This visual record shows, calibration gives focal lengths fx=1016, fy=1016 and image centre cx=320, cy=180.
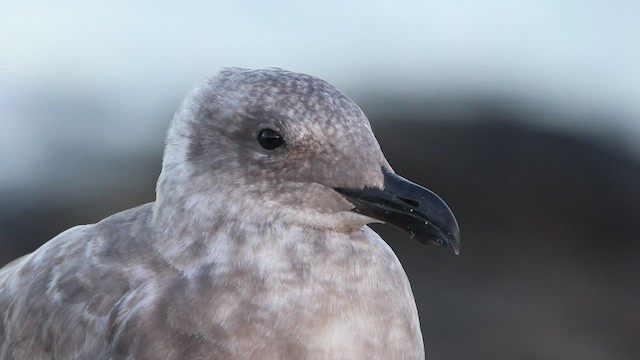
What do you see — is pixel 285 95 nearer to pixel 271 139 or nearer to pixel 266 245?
pixel 271 139

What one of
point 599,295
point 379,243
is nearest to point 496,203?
point 599,295

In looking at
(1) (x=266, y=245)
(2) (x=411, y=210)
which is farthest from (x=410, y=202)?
(1) (x=266, y=245)

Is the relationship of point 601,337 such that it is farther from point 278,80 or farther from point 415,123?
point 278,80

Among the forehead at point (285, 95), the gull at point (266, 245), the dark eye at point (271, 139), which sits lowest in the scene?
the gull at point (266, 245)

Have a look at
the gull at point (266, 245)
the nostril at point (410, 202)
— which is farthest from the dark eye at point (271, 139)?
the nostril at point (410, 202)

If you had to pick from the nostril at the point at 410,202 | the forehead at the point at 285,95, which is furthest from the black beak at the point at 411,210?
the forehead at the point at 285,95

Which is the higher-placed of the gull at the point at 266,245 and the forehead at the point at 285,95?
the forehead at the point at 285,95

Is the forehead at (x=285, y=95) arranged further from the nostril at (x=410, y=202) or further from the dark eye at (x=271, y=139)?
the nostril at (x=410, y=202)

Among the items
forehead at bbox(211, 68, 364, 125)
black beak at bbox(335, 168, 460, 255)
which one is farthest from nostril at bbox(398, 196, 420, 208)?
forehead at bbox(211, 68, 364, 125)
